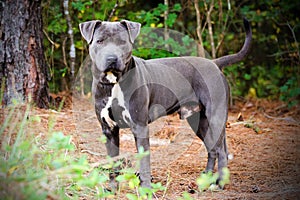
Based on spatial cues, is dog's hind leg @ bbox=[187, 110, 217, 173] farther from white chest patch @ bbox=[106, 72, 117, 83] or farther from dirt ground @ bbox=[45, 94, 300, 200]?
white chest patch @ bbox=[106, 72, 117, 83]

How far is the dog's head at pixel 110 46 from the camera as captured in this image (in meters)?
3.92

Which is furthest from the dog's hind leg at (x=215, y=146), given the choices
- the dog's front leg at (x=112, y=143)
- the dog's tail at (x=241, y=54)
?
the dog's front leg at (x=112, y=143)

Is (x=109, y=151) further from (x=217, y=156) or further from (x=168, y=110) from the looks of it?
(x=217, y=156)

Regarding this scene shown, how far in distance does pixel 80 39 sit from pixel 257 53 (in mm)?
4066

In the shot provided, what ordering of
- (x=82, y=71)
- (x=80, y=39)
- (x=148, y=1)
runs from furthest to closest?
(x=148, y=1) < (x=80, y=39) < (x=82, y=71)

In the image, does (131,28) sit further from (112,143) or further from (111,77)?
(112,143)

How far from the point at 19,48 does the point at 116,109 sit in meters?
2.55

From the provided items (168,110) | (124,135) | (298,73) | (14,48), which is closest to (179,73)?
(168,110)

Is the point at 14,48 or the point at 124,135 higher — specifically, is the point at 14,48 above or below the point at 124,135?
above

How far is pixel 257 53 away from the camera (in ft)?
33.3

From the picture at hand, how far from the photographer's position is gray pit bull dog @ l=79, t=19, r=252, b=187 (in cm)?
411

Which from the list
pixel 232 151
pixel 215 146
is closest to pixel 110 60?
pixel 215 146

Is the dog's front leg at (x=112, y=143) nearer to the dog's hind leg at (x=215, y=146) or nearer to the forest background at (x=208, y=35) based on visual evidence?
the dog's hind leg at (x=215, y=146)

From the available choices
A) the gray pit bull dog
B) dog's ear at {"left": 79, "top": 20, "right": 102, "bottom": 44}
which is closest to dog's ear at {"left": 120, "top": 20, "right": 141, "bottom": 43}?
the gray pit bull dog
